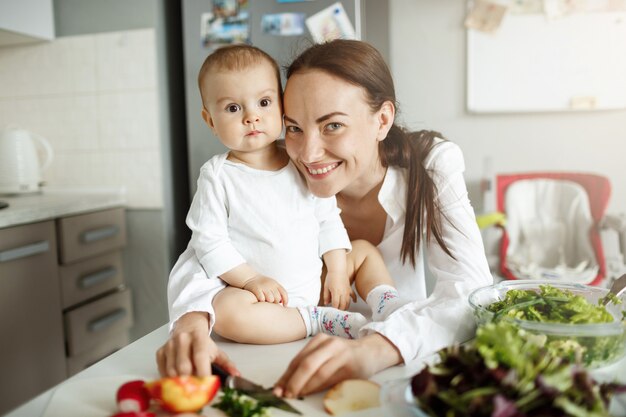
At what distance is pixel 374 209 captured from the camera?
1.20 m

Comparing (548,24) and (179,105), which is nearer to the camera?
(179,105)

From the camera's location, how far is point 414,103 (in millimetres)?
2854

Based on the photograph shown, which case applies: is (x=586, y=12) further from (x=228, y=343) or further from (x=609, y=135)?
(x=228, y=343)

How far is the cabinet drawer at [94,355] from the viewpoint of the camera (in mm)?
2064

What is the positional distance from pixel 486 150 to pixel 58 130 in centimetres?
218

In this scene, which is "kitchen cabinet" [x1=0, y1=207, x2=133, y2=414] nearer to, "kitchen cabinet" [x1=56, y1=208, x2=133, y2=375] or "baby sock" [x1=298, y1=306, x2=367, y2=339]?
"kitchen cabinet" [x1=56, y1=208, x2=133, y2=375]

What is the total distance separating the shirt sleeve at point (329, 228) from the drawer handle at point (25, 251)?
1.24 meters

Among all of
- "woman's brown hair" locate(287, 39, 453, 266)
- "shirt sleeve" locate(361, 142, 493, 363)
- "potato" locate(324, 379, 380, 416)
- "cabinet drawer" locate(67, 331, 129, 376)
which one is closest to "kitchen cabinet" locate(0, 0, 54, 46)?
"cabinet drawer" locate(67, 331, 129, 376)

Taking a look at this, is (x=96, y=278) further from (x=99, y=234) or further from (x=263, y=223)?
(x=263, y=223)

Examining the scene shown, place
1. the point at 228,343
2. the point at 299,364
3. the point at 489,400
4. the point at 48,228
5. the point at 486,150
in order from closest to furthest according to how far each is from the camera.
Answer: the point at 489,400 < the point at 299,364 < the point at 228,343 < the point at 48,228 < the point at 486,150

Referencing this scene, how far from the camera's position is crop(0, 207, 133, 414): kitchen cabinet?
5.80 ft

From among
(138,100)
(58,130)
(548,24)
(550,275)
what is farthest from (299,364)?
(548,24)

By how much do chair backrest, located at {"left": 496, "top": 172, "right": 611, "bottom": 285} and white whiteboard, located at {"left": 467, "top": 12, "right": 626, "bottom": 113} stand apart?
386 mm

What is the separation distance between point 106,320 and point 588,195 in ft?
7.68
